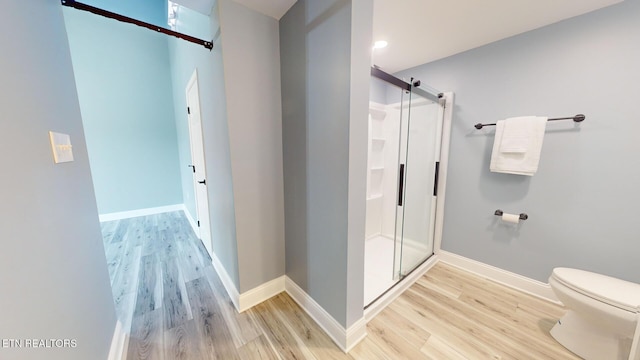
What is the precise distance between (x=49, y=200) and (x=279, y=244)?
134 centimetres

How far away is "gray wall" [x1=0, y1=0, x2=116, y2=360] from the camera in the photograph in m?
0.56

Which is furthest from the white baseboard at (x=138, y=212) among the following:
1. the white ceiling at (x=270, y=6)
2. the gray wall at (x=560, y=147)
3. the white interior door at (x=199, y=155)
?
the gray wall at (x=560, y=147)

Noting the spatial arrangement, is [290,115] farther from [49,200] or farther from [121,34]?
[121,34]

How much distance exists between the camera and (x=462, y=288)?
1.91 metres

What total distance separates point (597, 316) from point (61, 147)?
289cm

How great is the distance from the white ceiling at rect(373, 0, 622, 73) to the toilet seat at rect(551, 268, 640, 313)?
1.84 metres

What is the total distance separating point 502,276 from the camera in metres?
1.96

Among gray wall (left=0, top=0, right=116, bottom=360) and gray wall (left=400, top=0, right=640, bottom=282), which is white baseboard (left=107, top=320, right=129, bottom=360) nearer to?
→ gray wall (left=0, top=0, right=116, bottom=360)

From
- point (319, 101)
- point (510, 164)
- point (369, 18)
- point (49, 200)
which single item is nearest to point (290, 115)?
point (319, 101)

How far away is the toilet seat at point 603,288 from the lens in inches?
45.1

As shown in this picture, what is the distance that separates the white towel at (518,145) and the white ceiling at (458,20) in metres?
0.73

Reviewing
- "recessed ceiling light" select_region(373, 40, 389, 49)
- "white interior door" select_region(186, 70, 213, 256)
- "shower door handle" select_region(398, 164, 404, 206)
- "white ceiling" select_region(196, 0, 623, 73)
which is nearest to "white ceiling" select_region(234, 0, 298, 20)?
"white ceiling" select_region(196, 0, 623, 73)

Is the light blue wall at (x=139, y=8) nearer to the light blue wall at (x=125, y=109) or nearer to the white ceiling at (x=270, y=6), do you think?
the light blue wall at (x=125, y=109)

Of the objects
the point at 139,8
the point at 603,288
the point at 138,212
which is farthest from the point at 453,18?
the point at 138,212
